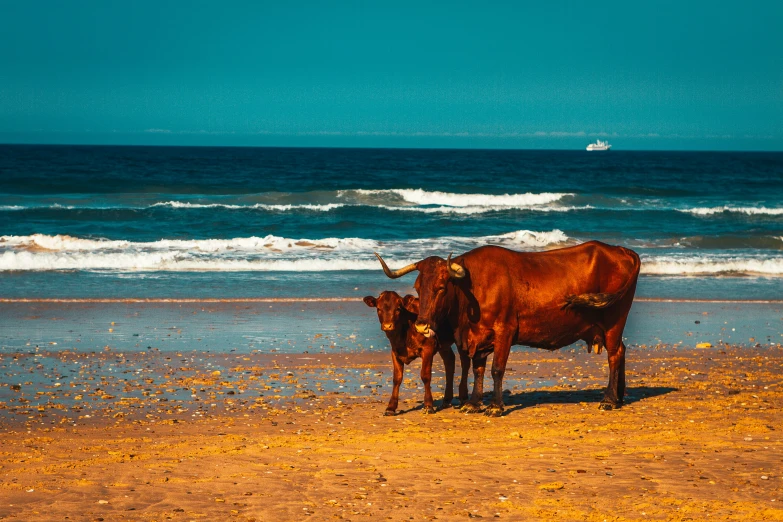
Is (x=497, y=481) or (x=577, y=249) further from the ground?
(x=577, y=249)

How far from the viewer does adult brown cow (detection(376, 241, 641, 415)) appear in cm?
912

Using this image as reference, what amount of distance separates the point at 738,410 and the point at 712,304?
896cm

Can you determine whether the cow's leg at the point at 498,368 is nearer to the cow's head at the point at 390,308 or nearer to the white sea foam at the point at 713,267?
the cow's head at the point at 390,308

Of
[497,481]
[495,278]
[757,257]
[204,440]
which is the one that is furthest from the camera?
[757,257]

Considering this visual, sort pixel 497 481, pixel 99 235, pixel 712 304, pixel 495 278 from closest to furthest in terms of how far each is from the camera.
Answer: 1. pixel 497 481
2. pixel 495 278
3. pixel 712 304
4. pixel 99 235

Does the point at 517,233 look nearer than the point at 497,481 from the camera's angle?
No

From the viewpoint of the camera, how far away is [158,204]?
40.8 meters

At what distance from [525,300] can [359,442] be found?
7.63ft

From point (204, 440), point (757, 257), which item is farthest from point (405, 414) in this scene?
point (757, 257)

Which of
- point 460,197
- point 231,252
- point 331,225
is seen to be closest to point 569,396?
point 231,252

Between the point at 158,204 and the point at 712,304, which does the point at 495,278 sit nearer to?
the point at 712,304

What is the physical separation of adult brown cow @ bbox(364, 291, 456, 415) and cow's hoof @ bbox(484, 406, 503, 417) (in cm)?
55

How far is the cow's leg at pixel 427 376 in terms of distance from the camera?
9266 mm

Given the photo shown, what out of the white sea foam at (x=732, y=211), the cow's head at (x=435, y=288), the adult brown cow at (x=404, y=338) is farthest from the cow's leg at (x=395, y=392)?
the white sea foam at (x=732, y=211)
